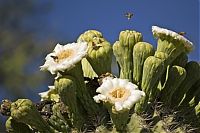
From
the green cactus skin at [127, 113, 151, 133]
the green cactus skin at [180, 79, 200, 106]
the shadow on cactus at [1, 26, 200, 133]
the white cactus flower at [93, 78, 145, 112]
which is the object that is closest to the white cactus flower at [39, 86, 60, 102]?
the shadow on cactus at [1, 26, 200, 133]

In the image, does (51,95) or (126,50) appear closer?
(126,50)

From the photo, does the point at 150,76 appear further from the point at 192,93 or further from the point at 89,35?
the point at 89,35

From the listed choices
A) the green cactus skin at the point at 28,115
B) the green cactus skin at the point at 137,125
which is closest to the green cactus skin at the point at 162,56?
the green cactus skin at the point at 137,125

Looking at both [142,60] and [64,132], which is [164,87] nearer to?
[142,60]

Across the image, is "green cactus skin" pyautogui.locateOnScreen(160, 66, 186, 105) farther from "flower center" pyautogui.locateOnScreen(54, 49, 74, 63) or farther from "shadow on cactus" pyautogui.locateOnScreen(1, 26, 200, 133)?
"flower center" pyautogui.locateOnScreen(54, 49, 74, 63)

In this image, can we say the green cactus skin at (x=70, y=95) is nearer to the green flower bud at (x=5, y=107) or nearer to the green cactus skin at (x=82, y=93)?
the green cactus skin at (x=82, y=93)

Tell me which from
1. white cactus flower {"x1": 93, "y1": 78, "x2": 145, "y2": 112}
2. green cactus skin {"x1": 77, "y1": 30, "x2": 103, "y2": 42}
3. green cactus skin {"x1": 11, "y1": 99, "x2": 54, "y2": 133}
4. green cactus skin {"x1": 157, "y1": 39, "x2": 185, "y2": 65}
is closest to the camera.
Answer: white cactus flower {"x1": 93, "y1": 78, "x2": 145, "y2": 112}

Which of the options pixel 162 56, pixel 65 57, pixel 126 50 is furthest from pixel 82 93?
pixel 162 56
